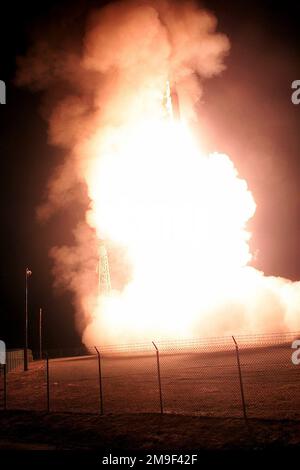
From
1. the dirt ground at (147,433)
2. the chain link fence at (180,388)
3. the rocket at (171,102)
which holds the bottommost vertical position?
the dirt ground at (147,433)

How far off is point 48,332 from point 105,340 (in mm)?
30030

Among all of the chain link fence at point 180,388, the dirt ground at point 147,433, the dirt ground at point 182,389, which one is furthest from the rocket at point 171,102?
the dirt ground at point 147,433

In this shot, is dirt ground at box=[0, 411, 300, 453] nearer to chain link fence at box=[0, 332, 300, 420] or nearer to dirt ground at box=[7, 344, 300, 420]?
chain link fence at box=[0, 332, 300, 420]

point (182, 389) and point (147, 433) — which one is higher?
point (182, 389)

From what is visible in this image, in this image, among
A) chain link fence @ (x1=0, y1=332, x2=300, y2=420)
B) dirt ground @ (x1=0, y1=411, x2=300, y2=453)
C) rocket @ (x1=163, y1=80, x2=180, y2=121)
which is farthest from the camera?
rocket @ (x1=163, y1=80, x2=180, y2=121)

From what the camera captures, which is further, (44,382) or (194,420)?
(44,382)

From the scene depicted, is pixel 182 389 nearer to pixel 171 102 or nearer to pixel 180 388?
pixel 180 388

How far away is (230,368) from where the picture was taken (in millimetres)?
21922

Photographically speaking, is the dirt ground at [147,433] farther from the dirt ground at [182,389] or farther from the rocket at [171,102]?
the rocket at [171,102]

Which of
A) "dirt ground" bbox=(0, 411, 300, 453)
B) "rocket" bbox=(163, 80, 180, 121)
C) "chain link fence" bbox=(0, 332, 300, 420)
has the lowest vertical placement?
"dirt ground" bbox=(0, 411, 300, 453)

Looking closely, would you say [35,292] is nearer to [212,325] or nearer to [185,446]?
[212,325]

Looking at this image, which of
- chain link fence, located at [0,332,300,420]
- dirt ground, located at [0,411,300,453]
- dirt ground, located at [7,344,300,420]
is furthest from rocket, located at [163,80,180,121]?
dirt ground, located at [0,411,300,453]

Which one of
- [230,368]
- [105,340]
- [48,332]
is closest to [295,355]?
[230,368]

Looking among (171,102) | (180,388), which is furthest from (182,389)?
(171,102)
